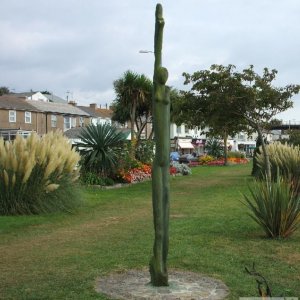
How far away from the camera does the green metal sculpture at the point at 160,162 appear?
18.4ft

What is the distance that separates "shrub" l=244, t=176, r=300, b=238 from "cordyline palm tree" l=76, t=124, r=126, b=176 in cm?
1220

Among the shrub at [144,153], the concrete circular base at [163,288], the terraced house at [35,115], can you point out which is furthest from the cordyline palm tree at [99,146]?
the terraced house at [35,115]

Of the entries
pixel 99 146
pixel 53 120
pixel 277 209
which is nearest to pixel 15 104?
pixel 53 120

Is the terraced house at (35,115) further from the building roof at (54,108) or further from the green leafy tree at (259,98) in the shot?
the green leafy tree at (259,98)

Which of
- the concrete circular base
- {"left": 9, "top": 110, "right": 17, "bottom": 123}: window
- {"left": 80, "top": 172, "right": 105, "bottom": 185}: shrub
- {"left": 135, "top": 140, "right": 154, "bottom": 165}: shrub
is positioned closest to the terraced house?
{"left": 9, "top": 110, "right": 17, "bottom": 123}: window

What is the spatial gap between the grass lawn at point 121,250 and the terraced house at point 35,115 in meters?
32.9

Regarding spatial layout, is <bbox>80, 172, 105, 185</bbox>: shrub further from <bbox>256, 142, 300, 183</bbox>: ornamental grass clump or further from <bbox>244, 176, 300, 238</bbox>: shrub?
<bbox>244, 176, 300, 238</bbox>: shrub

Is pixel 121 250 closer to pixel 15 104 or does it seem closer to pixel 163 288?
pixel 163 288

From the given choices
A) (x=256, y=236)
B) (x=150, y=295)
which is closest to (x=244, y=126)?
(x=256, y=236)

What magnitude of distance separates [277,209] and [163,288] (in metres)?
3.69

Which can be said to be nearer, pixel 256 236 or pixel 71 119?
pixel 256 236

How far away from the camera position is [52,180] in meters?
12.2

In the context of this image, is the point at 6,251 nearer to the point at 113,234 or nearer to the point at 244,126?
the point at 113,234

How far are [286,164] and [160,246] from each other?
1392cm
